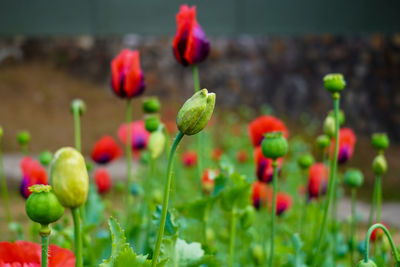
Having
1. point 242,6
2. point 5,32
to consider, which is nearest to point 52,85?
point 5,32

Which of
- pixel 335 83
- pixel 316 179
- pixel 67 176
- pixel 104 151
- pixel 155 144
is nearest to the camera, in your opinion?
pixel 67 176

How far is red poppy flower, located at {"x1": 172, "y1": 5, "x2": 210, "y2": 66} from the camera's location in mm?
839

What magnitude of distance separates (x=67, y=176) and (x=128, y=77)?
56cm

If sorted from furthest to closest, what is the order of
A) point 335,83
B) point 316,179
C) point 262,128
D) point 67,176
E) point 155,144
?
point 316,179 → point 262,128 → point 155,144 → point 335,83 → point 67,176

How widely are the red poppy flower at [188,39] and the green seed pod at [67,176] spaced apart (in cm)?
52

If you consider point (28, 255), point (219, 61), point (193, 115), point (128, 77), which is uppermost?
point (219, 61)

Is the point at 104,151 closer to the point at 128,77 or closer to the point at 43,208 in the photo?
the point at 128,77

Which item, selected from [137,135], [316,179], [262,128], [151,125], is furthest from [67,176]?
[137,135]

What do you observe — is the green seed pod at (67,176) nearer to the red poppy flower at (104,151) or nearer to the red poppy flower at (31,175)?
the red poppy flower at (31,175)

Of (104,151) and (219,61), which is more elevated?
(219,61)

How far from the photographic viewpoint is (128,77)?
0.88 metres

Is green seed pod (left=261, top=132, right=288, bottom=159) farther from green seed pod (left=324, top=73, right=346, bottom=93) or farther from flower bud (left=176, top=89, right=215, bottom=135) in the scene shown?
flower bud (left=176, top=89, right=215, bottom=135)

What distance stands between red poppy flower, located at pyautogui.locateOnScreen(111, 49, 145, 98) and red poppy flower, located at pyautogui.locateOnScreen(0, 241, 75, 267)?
0.47m

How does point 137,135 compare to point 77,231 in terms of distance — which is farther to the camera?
point 137,135
